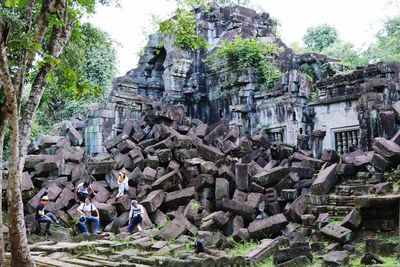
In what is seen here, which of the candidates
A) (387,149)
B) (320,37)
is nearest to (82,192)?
(387,149)

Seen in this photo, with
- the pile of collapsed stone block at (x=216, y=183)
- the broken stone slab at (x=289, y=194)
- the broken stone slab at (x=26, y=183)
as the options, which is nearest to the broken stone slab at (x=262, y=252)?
the pile of collapsed stone block at (x=216, y=183)

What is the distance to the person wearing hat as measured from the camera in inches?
422

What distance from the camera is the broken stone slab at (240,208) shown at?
10172mm

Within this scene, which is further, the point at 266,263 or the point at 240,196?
the point at 240,196

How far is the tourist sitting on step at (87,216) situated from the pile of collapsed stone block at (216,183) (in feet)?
1.03

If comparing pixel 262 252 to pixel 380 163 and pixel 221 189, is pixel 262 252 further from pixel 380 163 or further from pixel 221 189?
pixel 221 189

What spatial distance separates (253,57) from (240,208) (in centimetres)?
802

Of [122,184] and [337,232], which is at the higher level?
[122,184]

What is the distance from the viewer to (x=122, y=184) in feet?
39.5

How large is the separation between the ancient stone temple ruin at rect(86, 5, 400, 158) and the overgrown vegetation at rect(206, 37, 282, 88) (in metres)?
0.32

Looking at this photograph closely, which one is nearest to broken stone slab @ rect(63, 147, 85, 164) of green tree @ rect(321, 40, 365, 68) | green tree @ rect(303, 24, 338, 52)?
green tree @ rect(321, 40, 365, 68)

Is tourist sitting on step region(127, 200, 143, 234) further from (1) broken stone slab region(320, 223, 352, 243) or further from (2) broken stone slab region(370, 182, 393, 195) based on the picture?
(2) broken stone slab region(370, 182, 393, 195)

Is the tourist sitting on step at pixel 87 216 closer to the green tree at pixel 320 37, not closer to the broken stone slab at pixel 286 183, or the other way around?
the broken stone slab at pixel 286 183

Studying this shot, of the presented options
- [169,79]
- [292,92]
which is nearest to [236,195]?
[292,92]
